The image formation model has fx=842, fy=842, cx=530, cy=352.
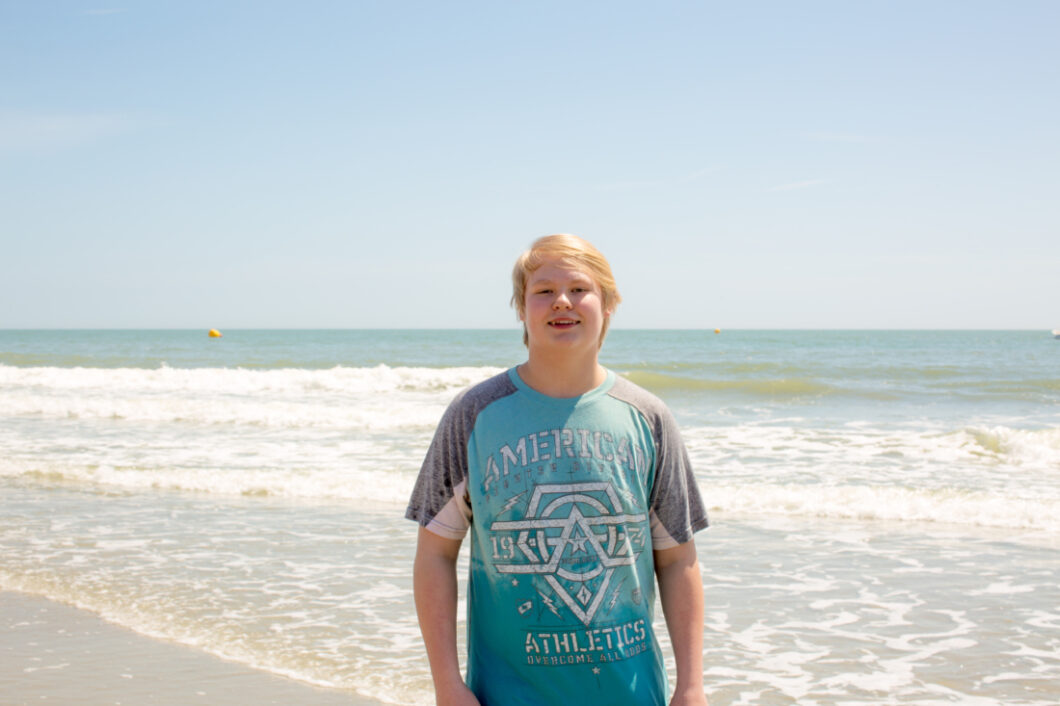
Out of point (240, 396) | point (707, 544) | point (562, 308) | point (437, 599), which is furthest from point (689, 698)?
point (240, 396)

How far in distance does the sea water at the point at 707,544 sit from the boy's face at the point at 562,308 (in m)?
3.14

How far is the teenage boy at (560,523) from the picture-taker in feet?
6.45

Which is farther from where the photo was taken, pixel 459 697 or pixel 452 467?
pixel 452 467

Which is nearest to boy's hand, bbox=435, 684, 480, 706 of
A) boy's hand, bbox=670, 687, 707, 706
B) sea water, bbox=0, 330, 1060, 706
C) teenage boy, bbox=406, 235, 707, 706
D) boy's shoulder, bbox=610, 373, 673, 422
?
teenage boy, bbox=406, 235, 707, 706

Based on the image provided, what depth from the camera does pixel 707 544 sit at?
7.89m

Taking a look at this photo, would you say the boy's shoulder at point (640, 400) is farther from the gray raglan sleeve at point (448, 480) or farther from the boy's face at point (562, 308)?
the gray raglan sleeve at point (448, 480)

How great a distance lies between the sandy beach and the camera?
4.48m

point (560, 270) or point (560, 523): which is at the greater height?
point (560, 270)

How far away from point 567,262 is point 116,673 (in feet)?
13.8

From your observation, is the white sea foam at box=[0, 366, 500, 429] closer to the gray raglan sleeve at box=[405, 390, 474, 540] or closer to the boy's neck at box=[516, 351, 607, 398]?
the gray raglan sleeve at box=[405, 390, 474, 540]

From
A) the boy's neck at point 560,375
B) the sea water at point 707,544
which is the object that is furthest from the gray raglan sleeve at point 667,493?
the sea water at point 707,544

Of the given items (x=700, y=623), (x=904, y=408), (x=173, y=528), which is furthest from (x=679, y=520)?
(x=904, y=408)

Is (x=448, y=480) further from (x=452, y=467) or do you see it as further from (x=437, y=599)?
(x=437, y=599)

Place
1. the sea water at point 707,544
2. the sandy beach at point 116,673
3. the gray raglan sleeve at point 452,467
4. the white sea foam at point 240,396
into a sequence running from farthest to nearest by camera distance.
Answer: the white sea foam at point 240,396 → the sea water at point 707,544 → the sandy beach at point 116,673 → the gray raglan sleeve at point 452,467
